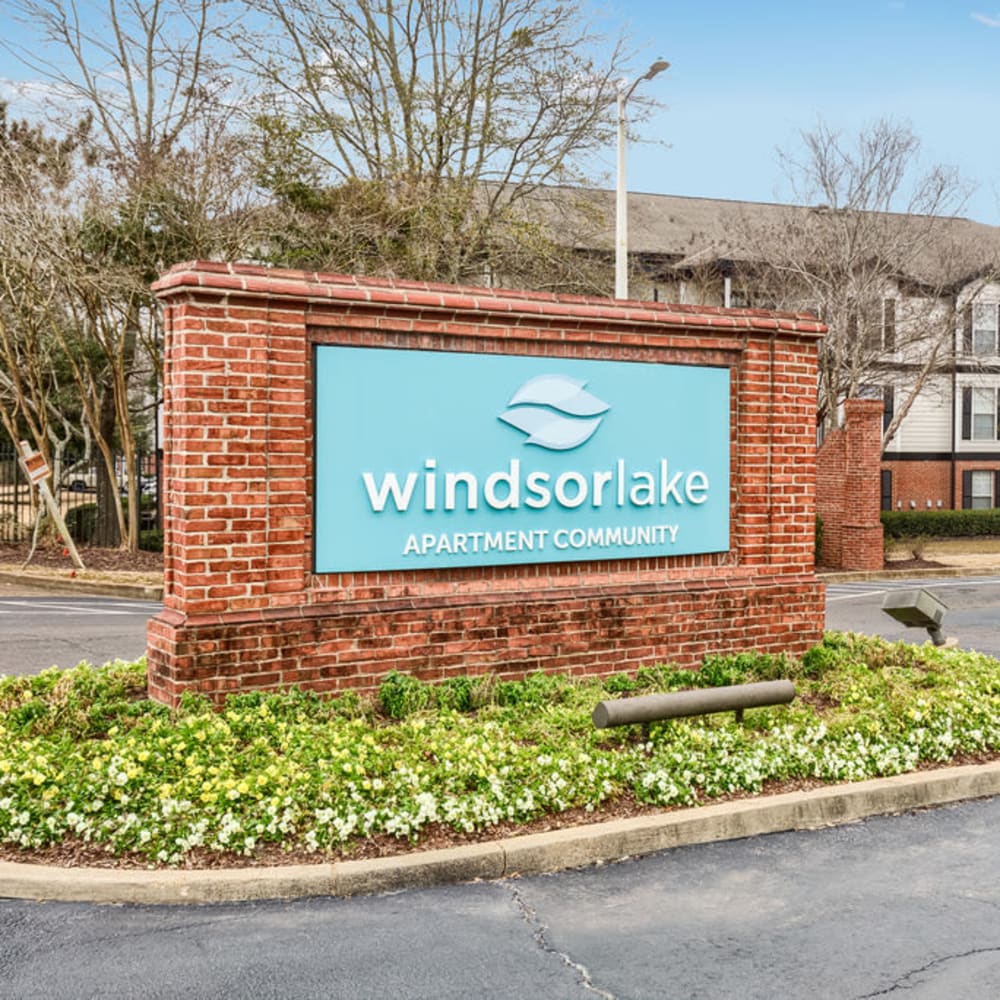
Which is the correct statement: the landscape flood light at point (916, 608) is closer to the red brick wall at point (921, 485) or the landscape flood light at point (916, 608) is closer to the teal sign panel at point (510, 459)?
the teal sign panel at point (510, 459)

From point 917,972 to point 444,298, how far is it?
516cm

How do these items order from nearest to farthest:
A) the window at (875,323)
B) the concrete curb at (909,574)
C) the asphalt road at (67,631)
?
the asphalt road at (67,631)
the concrete curb at (909,574)
the window at (875,323)

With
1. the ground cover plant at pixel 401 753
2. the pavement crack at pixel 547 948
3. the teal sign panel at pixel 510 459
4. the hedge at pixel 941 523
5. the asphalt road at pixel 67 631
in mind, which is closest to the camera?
the pavement crack at pixel 547 948

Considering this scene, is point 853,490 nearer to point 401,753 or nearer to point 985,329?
point 985,329

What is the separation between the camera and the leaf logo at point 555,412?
832cm

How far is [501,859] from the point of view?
17.5ft

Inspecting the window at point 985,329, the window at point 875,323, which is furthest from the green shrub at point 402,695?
the window at point 985,329

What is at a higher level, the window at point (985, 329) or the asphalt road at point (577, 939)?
the window at point (985, 329)

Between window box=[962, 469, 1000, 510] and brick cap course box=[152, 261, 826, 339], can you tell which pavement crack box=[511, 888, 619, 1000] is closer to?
brick cap course box=[152, 261, 826, 339]

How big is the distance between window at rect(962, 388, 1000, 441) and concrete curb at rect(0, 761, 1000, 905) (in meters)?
36.3

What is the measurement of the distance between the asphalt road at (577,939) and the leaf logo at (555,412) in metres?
3.60

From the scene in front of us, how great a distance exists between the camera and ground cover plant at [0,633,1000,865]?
17.5 ft

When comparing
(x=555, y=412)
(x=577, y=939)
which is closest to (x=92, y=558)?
(x=555, y=412)

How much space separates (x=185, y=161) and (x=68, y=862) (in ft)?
61.1
